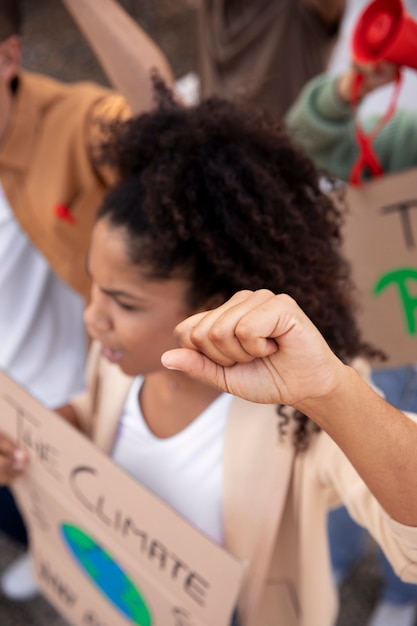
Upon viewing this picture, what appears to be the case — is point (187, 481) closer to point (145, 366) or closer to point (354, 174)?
point (145, 366)

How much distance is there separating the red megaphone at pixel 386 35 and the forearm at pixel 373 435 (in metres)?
0.67

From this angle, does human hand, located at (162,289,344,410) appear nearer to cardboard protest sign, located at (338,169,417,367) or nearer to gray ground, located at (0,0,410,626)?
cardboard protest sign, located at (338,169,417,367)

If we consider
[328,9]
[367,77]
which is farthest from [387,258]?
[328,9]

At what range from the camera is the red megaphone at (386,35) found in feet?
3.22

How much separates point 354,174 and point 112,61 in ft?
1.57

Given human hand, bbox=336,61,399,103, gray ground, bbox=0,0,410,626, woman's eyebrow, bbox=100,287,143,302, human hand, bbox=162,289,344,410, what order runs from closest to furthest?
1. human hand, bbox=162,289,344,410
2. woman's eyebrow, bbox=100,287,143,302
3. human hand, bbox=336,61,399,103
4. gray ground, bbox=0,0,410,626

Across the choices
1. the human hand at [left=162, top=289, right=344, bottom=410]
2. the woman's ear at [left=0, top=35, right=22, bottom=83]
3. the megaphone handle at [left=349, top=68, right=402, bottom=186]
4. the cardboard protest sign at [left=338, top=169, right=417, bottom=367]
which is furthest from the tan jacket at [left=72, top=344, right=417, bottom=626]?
the woman's ear at [left=0, top=35, right=22, bottom=83]

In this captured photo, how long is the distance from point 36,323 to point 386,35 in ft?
2.78

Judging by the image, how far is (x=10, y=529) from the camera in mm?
1484

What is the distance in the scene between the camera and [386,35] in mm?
1004

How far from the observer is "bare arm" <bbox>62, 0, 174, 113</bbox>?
114 cm

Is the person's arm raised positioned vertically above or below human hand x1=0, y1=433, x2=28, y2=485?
above

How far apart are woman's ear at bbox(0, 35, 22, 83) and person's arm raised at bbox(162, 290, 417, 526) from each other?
0.90 meters

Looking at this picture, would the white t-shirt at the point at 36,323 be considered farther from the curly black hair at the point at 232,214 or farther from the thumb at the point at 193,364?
the thumb at the point at 193,364
